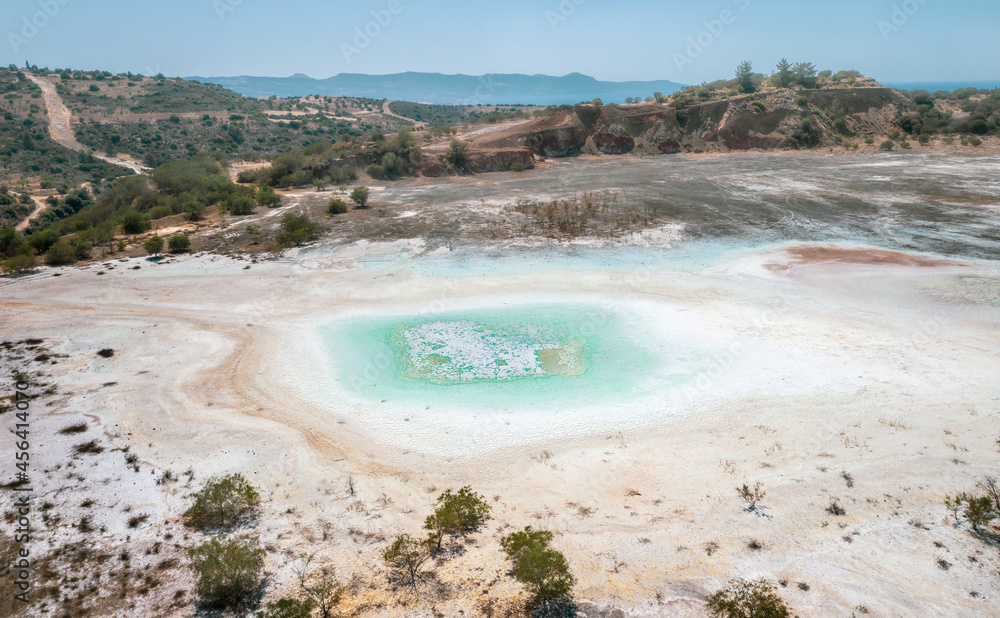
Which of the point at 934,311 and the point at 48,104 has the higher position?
the point at 48,104

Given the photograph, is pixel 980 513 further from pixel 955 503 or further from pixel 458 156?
pixel 458 156

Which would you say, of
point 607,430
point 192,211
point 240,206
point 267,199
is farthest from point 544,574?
point 267,199

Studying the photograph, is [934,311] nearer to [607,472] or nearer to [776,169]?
[607,472]

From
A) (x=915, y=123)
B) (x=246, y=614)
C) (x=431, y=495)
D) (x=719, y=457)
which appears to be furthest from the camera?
(x=915, y=123)

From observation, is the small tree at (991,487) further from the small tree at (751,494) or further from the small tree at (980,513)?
the small tree at (751,494)

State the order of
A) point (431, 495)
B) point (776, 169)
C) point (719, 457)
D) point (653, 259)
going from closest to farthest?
point (431, 495) < point (719, 457) < point (653, 259) < point (776, 169)

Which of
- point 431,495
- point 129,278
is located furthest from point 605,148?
point 431,495
